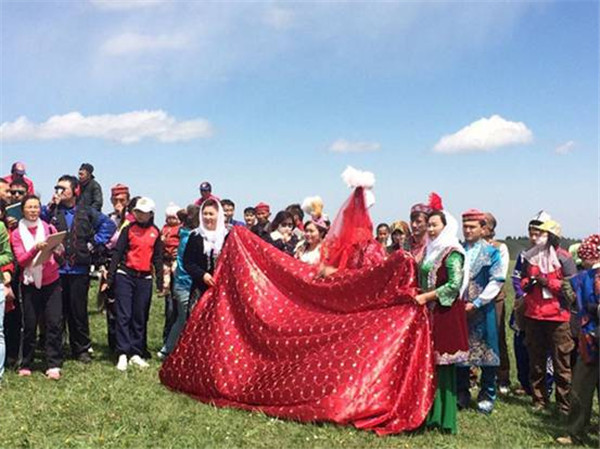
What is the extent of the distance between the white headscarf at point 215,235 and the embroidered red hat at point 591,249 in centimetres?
376

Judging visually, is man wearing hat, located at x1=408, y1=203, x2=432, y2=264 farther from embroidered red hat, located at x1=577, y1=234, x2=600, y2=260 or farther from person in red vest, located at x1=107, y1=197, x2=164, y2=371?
person in red vest, located at x1=107, y1=197, x2=164, y2=371

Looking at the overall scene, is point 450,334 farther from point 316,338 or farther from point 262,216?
point 262,216

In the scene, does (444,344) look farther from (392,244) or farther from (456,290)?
(392,244)

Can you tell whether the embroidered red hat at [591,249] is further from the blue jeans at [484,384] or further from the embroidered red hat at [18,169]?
the embroidered red hat at [18,169]

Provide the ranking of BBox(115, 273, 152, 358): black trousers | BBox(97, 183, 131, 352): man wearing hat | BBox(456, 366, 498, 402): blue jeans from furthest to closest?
BBox(97, 183, 131, 352): man wearing hat
BBox(115, 273, 152, 358): black trousers
BBox(456, 366, 498, 402): blue jeans

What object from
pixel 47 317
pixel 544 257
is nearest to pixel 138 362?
pixel 47 317

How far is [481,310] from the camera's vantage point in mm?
6645

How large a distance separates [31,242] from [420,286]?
4.18 meters

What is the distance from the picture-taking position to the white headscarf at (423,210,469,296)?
228 inches

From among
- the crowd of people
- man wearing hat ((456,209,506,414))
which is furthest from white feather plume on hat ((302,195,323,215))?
man wearing hat ((456,209,506,414))

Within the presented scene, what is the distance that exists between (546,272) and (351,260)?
6.92 ft

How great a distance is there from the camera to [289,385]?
228 inches

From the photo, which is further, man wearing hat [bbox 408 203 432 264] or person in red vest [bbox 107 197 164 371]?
person in red vest [bbox 107 197 164 371]

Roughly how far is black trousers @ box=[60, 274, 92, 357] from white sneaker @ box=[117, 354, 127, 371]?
2.15ft
